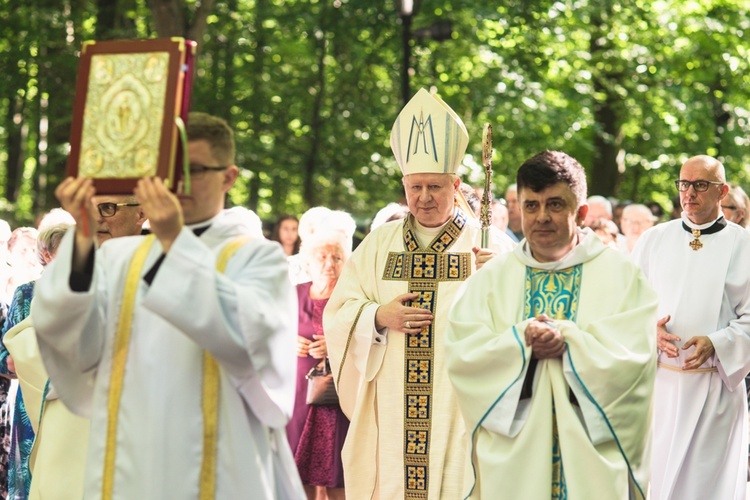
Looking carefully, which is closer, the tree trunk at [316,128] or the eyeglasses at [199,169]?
the eyeglasses at [199,169]

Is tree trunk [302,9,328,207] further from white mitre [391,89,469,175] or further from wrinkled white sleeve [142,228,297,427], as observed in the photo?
wrinkled white sleeve [142,228,297,427]

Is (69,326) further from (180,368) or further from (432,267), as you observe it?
(432,267)

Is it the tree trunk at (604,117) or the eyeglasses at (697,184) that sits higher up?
the tree trunk at (604,117)

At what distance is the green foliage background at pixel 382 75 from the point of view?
19.6 meters

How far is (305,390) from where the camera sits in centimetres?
885

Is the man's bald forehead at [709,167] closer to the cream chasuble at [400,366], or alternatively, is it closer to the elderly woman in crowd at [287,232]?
the cream chasuble at [400,366]

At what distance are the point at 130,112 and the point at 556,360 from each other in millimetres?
2323

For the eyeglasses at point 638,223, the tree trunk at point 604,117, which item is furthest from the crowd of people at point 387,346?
the tree trunk at point 604,117

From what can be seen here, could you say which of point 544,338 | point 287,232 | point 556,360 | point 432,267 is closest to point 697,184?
point 432,267

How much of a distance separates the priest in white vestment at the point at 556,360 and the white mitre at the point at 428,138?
1659mm

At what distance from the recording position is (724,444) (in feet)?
27.8

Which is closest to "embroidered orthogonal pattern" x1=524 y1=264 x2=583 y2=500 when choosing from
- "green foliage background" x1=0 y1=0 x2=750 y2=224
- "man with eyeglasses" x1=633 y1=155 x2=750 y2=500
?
"man with eyeglasses" x1=633 y1=155 x2=750 y2=500

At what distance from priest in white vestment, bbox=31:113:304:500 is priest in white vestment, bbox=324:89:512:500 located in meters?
2.67

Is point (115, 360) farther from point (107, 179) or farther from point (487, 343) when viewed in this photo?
point (487, 343)
